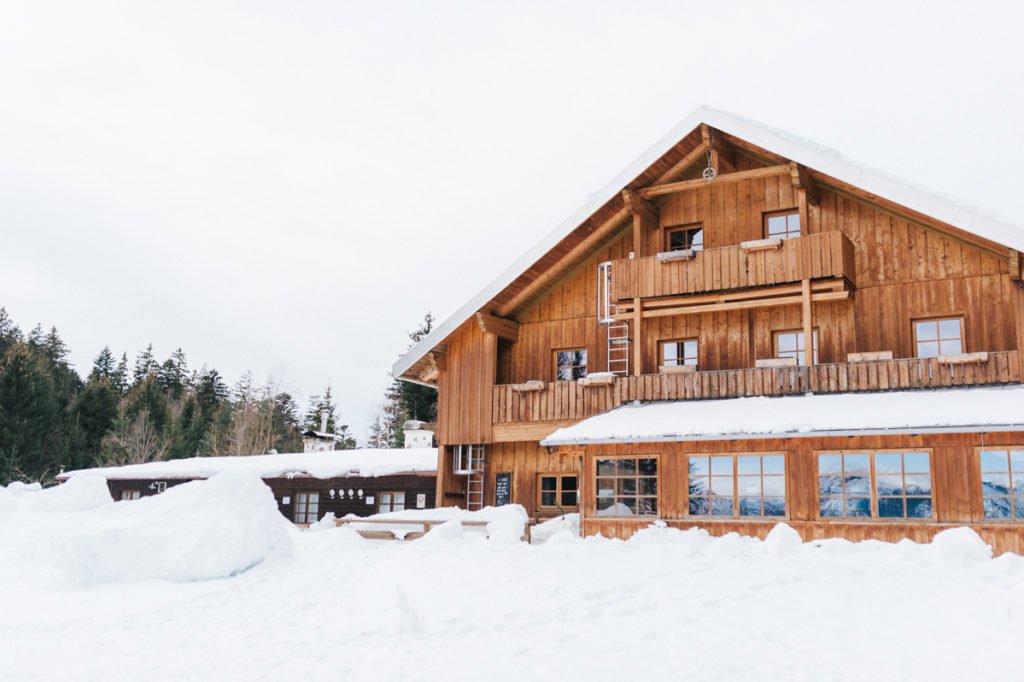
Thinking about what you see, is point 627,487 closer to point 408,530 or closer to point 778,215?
point 408,530

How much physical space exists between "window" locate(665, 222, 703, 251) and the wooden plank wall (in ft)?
19.2

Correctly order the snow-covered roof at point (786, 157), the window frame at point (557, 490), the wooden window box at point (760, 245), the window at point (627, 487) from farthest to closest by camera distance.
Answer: the window frame at point (557, 490) < the wooden window box at point (760, 245) < the window at point (627, 487) < the snow-covered roof at point (786, 157)

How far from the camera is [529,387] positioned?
23.3 m

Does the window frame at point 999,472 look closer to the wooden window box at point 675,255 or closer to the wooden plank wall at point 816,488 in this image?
the wooden plank wall at point 816,488

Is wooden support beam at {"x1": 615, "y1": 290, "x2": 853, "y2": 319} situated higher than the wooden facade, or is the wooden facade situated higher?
wooden support beam at {"x1": 615, "y1": 290, "x2": 853, "y2": 319}

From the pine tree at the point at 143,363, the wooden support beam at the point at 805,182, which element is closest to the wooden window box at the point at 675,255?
the wooden support beam at the point at 805,182

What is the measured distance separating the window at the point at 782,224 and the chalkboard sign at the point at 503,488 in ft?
30.0

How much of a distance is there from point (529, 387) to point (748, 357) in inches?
217

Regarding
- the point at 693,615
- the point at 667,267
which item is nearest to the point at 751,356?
the point at 667,267

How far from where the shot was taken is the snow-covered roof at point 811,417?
54.1ft

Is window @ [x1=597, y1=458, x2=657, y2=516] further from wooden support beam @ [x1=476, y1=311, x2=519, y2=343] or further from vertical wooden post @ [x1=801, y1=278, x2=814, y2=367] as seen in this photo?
wooden support beam @ [x1=476, y1=311, x2=519, y2=343]

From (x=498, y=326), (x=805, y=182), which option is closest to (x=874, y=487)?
(x=805, y=182)

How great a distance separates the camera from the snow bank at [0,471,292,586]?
1368 cm

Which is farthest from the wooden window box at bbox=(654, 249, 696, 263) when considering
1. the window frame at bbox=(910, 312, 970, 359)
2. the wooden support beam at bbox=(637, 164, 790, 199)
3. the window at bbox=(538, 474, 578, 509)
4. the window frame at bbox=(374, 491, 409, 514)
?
the window frame at bbox=(374, 491, 409, 514)
